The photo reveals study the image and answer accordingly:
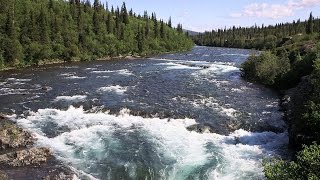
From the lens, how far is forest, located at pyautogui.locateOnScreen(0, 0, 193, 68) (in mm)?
100250

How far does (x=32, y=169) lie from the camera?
3044 centimetres

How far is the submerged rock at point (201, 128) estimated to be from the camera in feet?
135

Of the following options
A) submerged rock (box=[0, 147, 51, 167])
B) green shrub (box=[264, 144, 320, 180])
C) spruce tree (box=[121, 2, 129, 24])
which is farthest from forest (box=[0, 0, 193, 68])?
green shrub (box=[264, 144, 320, 180])

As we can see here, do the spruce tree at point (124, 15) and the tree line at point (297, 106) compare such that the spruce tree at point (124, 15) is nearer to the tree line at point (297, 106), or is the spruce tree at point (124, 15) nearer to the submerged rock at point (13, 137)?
the tree line at point (297, 106)

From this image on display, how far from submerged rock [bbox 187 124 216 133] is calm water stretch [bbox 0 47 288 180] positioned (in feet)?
2.10

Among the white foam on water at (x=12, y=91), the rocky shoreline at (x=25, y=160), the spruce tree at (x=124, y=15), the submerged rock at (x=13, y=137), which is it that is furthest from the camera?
the spruce tree at (x=124, y=15)

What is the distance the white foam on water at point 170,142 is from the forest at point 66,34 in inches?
2127

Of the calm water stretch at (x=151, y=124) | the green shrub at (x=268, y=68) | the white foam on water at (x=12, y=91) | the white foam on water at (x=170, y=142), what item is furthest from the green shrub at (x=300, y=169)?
the green shrub at (x=268, y=68)

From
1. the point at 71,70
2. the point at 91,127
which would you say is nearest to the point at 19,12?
the point at 71,70

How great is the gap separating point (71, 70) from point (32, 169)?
61342mm

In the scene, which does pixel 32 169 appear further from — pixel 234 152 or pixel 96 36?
pixel 96 36

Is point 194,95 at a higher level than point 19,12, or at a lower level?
lower

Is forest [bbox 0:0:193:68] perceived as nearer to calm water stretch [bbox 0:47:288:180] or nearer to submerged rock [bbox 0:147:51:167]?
calm water stretch [bbox 0:47:288:180]

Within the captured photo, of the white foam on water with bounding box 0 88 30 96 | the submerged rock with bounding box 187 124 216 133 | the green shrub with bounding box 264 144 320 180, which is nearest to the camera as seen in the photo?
the green shrub with bounding box 264 144 320 180
